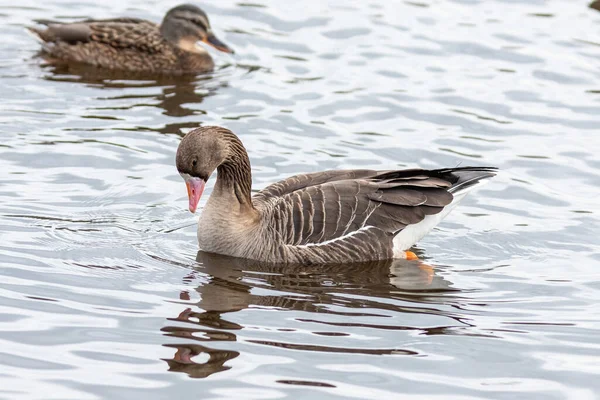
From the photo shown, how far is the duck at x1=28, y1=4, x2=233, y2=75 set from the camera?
18.0 m

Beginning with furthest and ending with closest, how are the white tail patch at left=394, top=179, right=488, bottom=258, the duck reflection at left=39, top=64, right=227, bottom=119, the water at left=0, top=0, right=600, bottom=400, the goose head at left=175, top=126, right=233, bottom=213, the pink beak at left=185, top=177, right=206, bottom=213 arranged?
1. the duck reflection at left=39, top=64, right=227, bottom=119
2. the white tail patch at left=394, top=179, right=488, bottom=258
3. the pink beak at left=185, top=177, right=206, bottom=213
4. the goose head at left=175, top=126, right=233, bottom=213
5. the water at left=0, top=0, right=600, bottom=400

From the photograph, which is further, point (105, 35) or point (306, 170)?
point (105, 35)

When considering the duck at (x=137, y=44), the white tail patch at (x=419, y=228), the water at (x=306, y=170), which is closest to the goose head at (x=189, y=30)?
the duck at (x=137, y=44)

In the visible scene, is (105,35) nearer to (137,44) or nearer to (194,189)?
(137,44)

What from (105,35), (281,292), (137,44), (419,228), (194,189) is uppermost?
(105,35)

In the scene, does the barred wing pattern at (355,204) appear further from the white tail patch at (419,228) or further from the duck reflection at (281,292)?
the duck reflection at (281,292)

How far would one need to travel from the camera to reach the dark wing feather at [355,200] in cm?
1183

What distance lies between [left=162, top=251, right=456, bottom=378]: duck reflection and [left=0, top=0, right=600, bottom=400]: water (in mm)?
31

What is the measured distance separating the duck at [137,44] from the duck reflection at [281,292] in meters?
6.89

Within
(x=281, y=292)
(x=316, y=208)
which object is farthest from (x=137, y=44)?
(x=281, y=292)

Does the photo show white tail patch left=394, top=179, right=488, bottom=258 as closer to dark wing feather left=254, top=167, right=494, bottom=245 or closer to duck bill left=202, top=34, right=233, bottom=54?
Result: dark wing feather left=254, top=167, right=494, bottom=245

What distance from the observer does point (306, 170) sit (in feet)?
46.4

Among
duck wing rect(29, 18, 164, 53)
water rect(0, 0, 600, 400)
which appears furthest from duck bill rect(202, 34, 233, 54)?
duck wing rect(29, 18, 164, 53)

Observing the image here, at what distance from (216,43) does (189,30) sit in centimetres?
49
